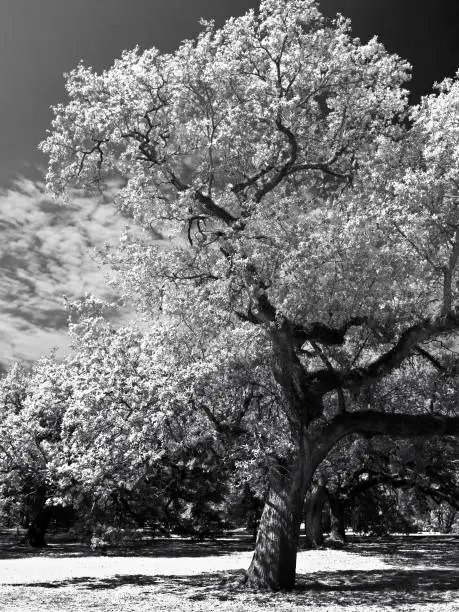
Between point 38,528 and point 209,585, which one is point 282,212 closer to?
point 209,585

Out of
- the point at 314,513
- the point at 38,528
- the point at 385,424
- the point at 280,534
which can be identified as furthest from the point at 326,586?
the point at 38,528

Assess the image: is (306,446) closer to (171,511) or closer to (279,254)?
(279,254)


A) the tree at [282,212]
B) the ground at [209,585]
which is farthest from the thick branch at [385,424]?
the ground at [209,585]

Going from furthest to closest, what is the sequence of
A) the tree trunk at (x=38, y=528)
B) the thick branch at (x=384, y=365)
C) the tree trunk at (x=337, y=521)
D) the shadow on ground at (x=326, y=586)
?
the tree trunk at (x=337, y=521) < the tree trunk at (x=38, y=528) < the thick branch at (x=384, y=365) < the shadow on ground at (x=326, y=586)

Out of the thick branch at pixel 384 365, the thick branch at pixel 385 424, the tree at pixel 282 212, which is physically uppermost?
the tree at pixel 282 212

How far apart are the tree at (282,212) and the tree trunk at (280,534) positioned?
45 mm

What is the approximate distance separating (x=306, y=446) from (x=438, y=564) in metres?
12.0

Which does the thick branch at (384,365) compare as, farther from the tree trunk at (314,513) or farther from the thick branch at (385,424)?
the tree trunk at (314,513)

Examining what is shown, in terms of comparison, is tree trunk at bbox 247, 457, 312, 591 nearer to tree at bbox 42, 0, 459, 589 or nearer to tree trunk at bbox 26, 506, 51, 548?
tree at bbox 42, 0, 459, 589

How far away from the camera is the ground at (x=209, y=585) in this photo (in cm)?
1276

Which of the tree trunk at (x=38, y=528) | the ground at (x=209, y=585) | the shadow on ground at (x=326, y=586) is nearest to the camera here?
the ground at (x=209, y=585)

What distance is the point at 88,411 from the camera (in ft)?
59.9

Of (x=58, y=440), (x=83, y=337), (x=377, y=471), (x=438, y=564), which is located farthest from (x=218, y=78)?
(x=377, y=471)

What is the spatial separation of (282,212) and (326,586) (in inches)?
411
